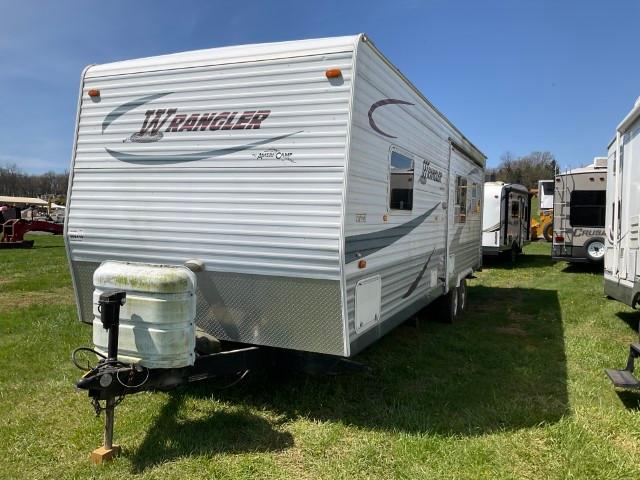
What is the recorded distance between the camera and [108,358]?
361 centimetres

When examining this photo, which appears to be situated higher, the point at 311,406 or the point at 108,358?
the point at 108,358

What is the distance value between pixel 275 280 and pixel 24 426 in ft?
7.50

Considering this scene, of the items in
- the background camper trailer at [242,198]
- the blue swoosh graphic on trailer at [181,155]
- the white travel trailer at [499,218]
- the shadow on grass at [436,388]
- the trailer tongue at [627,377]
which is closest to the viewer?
the background camper trailer at [242,198]

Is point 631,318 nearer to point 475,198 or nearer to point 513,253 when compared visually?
point 475,198

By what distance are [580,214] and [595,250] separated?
102 cm

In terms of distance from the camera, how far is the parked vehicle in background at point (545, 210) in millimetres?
23511

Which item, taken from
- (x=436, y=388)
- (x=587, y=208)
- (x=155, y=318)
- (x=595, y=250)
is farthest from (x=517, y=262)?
(x=155, y=318)

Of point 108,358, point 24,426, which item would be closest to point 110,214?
point 108,358

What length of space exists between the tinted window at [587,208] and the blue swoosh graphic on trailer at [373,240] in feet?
32.8

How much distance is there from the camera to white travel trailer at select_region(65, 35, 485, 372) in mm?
3930

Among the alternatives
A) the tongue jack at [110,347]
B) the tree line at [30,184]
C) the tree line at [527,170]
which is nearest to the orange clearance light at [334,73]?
the tongue jack at [110,347]

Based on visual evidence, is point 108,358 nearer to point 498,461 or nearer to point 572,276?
point 498,461

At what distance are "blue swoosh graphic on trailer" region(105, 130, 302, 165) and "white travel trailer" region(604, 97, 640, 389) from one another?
16.3ft

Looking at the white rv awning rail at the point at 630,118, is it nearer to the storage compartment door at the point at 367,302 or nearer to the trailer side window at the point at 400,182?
the trailer side window at the point at 400,182
